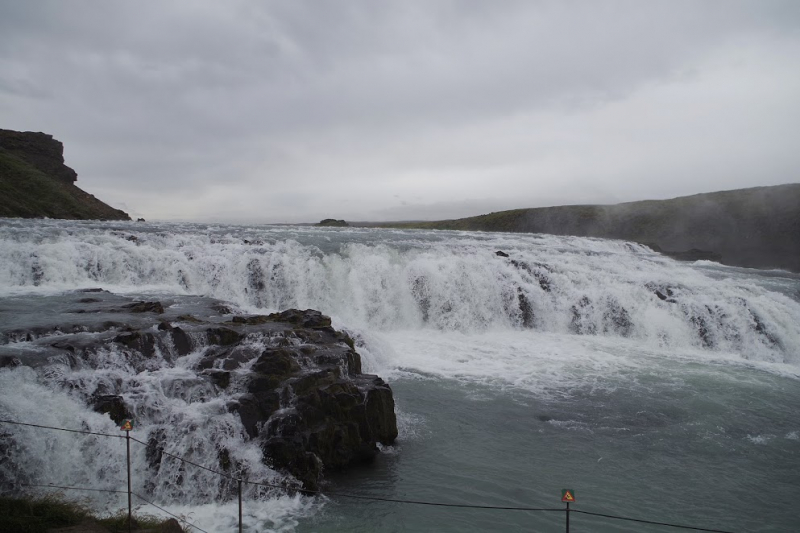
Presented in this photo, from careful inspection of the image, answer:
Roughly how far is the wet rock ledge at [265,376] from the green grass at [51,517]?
3.92ft

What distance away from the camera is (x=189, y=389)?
28.8ft

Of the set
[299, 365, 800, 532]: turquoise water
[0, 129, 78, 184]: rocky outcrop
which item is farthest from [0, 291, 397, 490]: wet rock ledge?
[0, 129, 78, 184]: rocky outcrop

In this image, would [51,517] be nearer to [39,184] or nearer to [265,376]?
[265,376]

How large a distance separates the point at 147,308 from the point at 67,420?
5.82m

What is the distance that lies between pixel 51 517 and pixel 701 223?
71.5 metres

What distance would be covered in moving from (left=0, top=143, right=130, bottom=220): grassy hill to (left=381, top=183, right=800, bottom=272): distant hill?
62.4m

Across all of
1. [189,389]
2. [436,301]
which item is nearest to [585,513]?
[189,389]

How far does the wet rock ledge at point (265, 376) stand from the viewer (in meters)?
8.19

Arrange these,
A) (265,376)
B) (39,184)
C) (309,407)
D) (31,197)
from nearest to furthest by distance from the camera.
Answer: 1. (309,407)
2. (265,376)
3. (31,197)
4. (39,184)

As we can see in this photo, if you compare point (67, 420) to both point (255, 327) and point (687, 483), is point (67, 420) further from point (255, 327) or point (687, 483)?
point (687, 483)

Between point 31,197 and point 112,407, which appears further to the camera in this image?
point 31,197

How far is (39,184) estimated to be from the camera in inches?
2349

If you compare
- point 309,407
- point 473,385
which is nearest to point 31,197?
point 473,385

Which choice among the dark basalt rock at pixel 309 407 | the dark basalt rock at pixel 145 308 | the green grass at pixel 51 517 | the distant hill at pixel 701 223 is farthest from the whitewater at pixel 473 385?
the distant hill at pixel 701 223
